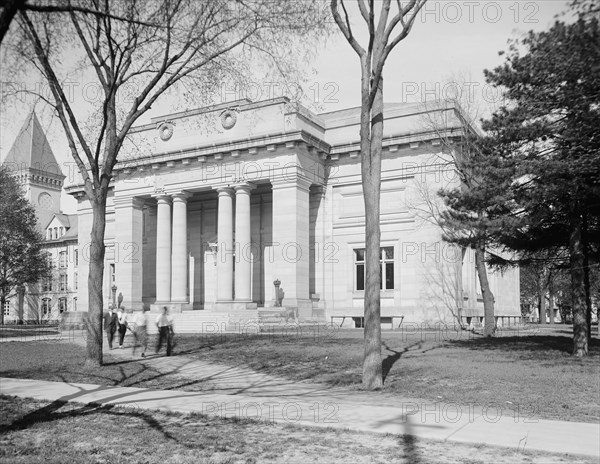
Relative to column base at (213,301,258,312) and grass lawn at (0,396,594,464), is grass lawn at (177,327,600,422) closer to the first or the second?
grass lawn at (0,396,594,464)

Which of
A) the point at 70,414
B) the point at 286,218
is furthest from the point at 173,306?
the point at 70,414

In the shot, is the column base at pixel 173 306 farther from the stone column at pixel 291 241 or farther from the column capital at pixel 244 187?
the column capital at pixel 244 187

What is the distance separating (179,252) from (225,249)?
4.78 meters

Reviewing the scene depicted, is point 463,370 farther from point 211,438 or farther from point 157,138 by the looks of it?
point 157,138

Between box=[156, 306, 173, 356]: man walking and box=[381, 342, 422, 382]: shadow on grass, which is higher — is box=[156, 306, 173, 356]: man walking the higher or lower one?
Result: the higher one

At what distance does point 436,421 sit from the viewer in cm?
1019

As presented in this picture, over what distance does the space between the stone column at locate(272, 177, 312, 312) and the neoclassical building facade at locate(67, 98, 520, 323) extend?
7cm

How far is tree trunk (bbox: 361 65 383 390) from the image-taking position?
566 inches

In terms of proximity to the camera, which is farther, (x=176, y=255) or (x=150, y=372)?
(x=176, y=255)

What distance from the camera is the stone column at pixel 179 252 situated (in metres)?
44.7

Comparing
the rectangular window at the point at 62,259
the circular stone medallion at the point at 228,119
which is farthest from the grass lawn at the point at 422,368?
the rectangular window at the point at 62,259

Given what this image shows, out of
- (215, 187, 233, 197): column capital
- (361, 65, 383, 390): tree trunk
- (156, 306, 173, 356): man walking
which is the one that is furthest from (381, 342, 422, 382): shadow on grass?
(215, 187, 233, 197): column capital

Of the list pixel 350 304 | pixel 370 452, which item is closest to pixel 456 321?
pixel 350 304

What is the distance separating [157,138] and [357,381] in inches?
1433
